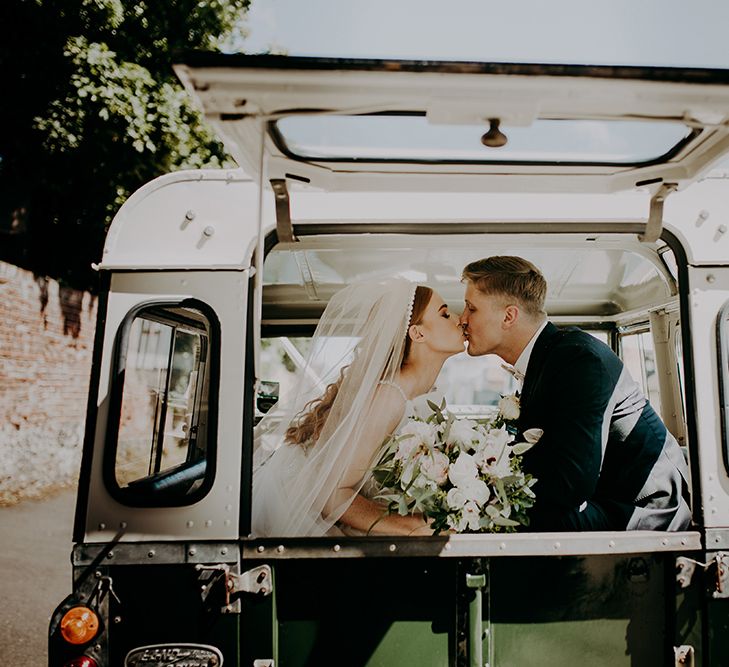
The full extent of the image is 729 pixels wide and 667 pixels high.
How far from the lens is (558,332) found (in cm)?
295

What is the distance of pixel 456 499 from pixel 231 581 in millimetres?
873

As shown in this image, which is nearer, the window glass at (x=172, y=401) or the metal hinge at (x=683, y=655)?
the metal hinge at (x=683, y=655)

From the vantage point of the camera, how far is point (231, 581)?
6.79 feet

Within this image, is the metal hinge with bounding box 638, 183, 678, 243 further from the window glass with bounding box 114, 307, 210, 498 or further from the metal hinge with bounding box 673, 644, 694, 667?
the window glass with bounding box 114, 307, 210, 498

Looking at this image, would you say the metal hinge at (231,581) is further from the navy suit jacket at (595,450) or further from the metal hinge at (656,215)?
the metal hinge at (656,215)

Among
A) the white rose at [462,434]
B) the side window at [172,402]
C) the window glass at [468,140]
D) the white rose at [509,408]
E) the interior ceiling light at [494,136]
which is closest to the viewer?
the interior ceiling light at [494,136]

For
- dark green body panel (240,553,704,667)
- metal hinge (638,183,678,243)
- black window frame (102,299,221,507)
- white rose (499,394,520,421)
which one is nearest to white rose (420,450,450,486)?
dark green body panel (240,553,704,667)

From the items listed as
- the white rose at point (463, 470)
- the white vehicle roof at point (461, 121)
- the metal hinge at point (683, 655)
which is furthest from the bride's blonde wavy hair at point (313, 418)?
the metal hinge at point (683, 655)

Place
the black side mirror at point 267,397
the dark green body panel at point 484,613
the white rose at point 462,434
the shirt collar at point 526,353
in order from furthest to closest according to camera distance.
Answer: the black side mirror at point 267,397
the shirt collar at point 526,353
the white rose at point 462,434
the dark green body panel at point 484,613

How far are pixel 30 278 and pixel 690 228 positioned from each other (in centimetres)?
972

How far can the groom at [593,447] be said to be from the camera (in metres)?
2.49

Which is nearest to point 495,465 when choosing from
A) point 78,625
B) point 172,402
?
point 78,625

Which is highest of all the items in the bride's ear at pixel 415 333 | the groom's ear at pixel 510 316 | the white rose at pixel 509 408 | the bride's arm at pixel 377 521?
the groom's ear at pixel 510 316

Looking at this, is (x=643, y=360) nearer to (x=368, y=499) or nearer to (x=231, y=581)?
(x=368, y=499)
